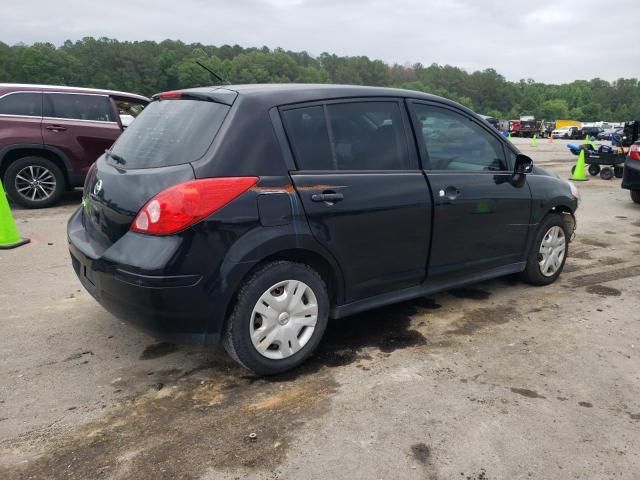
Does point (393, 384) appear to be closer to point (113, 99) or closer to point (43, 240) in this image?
point (43, 240)

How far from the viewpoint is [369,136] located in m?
3.44

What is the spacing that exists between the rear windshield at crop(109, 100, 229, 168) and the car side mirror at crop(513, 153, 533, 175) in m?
2.53

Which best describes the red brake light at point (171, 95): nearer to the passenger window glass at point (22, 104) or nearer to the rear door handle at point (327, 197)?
the rear door handle at point (327, 197)

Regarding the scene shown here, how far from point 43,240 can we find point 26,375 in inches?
142

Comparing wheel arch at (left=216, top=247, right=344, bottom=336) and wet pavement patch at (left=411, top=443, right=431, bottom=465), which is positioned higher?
wheel arch at (left=216, top=247, right=344, bottom=336)

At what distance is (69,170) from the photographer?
8.08m

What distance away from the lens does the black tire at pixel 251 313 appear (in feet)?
9.55

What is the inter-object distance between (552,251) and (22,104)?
7574 millimetres

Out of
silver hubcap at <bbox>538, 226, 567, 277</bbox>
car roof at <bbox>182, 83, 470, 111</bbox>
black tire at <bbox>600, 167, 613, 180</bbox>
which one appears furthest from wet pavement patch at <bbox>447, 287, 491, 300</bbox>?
black tire at <bbox>600, 167, 613, 180</bbox>

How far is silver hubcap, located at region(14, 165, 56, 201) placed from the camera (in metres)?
7.93

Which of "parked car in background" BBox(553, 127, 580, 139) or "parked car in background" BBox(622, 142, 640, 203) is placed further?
"parked car in background" BBox(553, 127, 580, 139)

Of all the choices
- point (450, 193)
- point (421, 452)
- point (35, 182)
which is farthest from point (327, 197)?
point (35, 182)

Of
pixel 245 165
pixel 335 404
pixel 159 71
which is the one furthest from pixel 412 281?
pixel 159 71

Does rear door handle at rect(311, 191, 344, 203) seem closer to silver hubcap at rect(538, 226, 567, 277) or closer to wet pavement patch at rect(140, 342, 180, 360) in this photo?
wet pavement patch at rect(140, 342, 180, 360)
